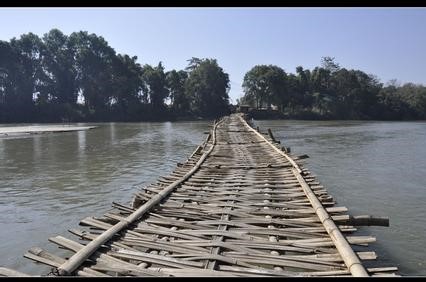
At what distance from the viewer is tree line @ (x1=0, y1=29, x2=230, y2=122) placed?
62.5 metres

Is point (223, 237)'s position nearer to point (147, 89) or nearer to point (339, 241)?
point (339, 241)

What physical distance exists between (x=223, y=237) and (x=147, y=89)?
70.8 metres

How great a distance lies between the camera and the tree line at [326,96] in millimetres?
75188

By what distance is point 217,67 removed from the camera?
76125mm

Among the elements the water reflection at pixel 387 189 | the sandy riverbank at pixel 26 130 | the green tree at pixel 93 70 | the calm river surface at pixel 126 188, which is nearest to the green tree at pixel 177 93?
the green tree at pixel 93 70

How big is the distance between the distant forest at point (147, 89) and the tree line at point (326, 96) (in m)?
0.18

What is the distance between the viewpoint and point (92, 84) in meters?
69.1

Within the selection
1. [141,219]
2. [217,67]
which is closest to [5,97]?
[217,67]

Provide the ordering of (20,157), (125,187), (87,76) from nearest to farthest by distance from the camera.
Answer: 1. (125,187)
2. (20,157)
3. (87,76)

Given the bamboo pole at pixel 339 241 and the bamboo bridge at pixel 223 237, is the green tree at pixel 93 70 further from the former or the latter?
the bamboo pole at pixel 339 241

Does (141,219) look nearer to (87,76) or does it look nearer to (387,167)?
(387,167)

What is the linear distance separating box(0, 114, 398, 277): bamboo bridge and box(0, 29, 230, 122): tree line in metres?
60.2

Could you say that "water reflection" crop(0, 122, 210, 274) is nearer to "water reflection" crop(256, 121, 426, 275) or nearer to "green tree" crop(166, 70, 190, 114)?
"water reflection" crop(256, 121, 426, 275)

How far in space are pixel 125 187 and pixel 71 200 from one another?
2068mm
